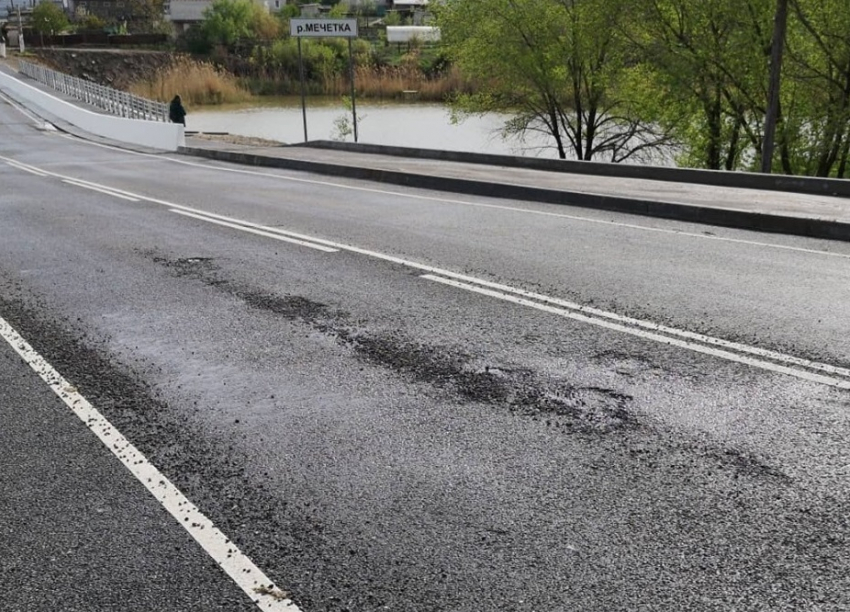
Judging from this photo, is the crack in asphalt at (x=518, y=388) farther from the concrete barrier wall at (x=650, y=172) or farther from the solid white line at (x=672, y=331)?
the concrete barrier wall at (x=650, y=172)

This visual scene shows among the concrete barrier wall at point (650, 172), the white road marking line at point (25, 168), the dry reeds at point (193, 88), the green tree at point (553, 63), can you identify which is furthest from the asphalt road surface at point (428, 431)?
the dry reeds at point (193, 88)

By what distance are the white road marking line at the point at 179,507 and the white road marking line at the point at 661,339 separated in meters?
3.45

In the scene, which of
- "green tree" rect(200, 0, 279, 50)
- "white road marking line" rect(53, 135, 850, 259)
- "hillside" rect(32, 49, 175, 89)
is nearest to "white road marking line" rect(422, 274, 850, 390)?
"white road marking line" rect(53, 135, 850, 259)

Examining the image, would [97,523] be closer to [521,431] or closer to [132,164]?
[521,431]

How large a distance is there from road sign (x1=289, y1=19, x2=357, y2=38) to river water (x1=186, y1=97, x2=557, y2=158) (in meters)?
8.61

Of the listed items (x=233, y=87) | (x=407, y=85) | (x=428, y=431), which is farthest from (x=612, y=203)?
(x=233, y=87)

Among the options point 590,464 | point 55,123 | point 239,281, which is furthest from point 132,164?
point 590,464

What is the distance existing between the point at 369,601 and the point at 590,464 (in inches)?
57.1

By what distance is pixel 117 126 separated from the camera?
3173cm

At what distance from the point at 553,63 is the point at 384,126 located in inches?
417

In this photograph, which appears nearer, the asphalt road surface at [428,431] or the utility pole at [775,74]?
the asphalt road surface at [428,431]

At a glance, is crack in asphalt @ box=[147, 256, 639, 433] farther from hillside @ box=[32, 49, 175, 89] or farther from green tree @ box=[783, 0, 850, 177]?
hillside @ box=[32, 49, 175, 89]

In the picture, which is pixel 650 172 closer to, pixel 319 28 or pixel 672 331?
pixel 319 28

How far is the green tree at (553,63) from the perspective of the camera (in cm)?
3186
